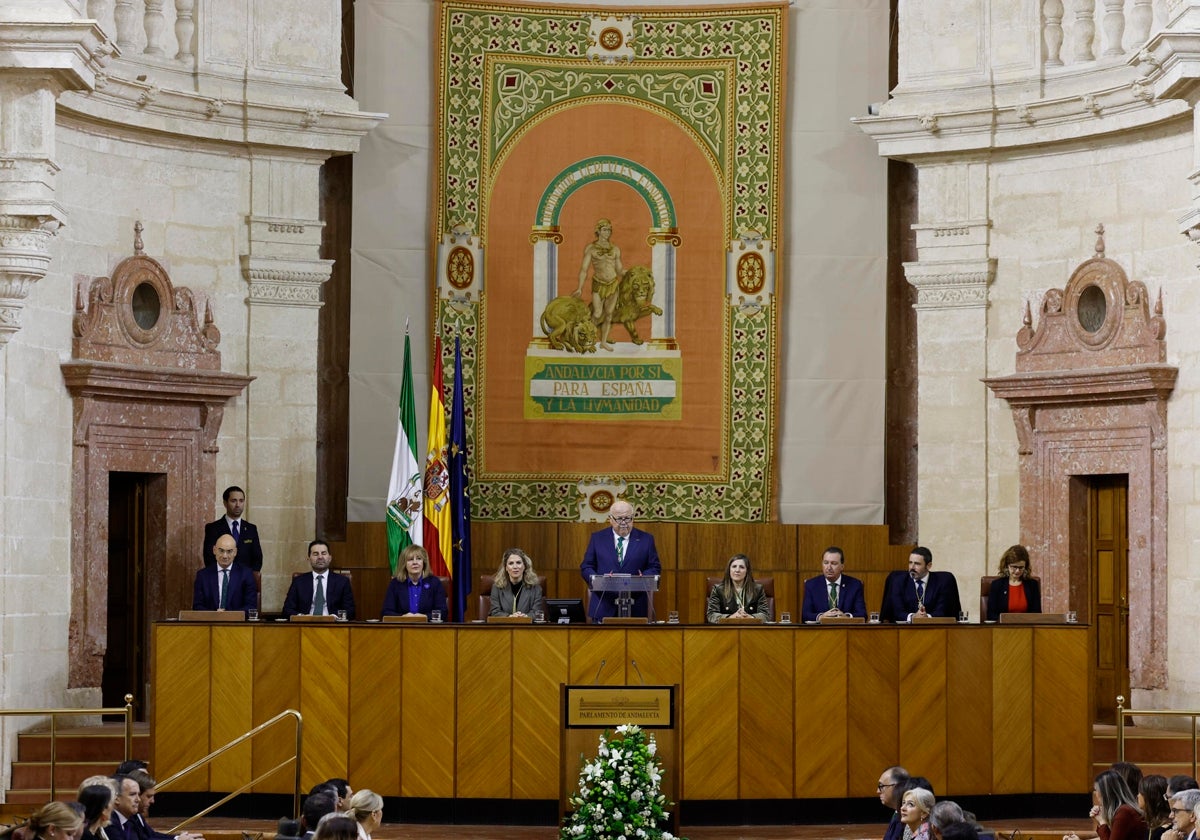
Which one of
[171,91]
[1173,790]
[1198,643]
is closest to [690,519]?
[1198,643]

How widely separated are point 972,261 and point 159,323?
235 inches

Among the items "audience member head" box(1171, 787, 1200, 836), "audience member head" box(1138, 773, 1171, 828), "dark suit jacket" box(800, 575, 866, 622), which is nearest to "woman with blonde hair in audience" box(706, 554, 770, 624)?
"dark suit jacket" box(800, 575, 866, 622)

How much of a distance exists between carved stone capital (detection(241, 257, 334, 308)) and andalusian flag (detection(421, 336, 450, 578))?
119 centimetres

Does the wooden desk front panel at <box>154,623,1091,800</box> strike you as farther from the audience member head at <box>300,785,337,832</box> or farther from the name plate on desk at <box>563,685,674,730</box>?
the audience member head at <box>300,785,337,832</box>

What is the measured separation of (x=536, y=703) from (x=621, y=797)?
113 centimetres

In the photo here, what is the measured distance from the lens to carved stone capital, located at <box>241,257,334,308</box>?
546 inches

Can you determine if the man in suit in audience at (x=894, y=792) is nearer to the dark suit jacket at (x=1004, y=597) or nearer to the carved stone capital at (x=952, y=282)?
the dark suit jacket at (x=1004, y=597)

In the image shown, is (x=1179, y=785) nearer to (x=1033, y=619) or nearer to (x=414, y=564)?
(x=1033, y=619)

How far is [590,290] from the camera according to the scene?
1449 centimetres

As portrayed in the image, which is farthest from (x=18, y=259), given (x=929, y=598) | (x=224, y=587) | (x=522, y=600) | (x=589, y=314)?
(x=929, y=598)

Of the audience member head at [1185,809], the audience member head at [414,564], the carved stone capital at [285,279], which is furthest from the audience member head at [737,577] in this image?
the carved stone capital at [285,279]

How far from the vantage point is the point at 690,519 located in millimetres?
14289

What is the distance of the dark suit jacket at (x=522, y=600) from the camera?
11.3m

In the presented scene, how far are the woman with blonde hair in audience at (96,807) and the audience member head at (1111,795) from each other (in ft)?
13.2
